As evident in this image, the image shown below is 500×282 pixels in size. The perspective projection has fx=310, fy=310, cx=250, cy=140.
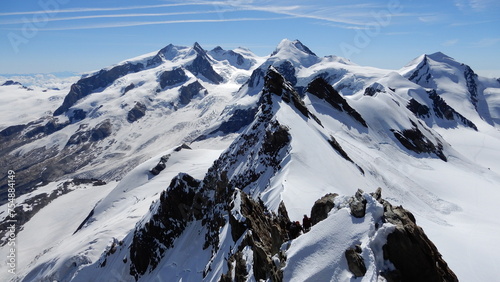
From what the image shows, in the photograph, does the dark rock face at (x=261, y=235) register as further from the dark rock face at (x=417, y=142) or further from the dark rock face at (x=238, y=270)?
the dark rock face at (x=417, y=142)

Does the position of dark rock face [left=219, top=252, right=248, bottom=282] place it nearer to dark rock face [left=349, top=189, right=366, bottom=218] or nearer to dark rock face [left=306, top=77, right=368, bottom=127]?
dark rock face [left=349, top=189, right=366, bottom=218]

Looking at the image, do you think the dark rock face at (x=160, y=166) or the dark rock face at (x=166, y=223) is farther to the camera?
the dark rock face at (x=160, y=166)

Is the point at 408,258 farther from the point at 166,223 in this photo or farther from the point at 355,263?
the point at 166,223

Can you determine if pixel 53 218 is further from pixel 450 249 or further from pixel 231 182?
pixel 450 249

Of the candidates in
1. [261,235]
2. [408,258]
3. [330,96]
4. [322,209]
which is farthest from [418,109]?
[408,258]

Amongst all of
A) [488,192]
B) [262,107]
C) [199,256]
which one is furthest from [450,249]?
[488,192]

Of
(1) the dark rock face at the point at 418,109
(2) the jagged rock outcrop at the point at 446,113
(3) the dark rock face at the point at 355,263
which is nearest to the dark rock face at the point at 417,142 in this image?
(1) the dark rock face at the point at 418,109

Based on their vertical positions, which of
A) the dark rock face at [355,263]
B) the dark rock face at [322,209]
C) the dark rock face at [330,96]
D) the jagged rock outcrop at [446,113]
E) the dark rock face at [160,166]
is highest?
the dark rock face at [355,263]

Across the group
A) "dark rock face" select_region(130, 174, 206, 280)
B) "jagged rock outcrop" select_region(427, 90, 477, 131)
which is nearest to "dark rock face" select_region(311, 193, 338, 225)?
"dark rock face" select_region(130, 174, 206, 280)
